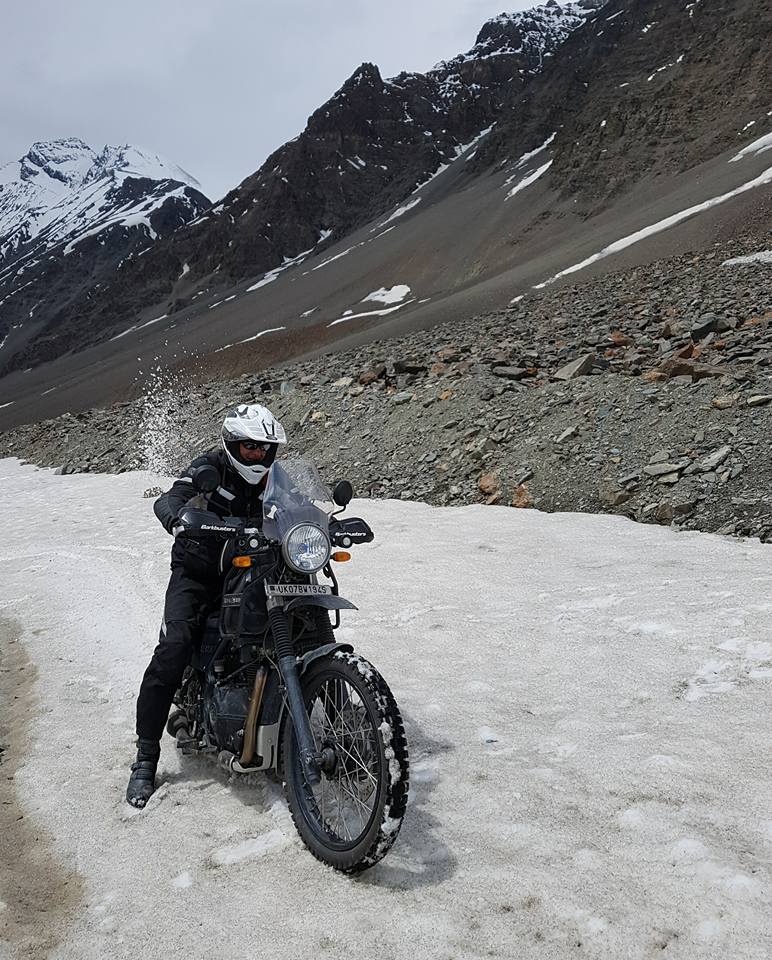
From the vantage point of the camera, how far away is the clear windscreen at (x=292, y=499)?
165 inches

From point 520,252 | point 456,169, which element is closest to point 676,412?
point 520,252

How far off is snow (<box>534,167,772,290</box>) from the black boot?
36.2 m

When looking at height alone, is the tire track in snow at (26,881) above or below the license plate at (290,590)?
below

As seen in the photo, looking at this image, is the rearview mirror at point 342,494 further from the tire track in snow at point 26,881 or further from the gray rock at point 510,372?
the gray rock at point 510,372

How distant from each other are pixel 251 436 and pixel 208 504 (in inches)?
27.7

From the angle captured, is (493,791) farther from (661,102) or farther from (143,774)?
(661,102)

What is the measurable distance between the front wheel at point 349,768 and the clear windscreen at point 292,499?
0.77 meters

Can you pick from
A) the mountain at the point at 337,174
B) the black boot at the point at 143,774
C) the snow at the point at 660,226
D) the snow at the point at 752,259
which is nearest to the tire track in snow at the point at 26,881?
the black boot at the point at 143,774

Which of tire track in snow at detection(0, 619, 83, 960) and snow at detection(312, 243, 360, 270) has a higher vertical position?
snow at detection(312, 243, 360, 270)

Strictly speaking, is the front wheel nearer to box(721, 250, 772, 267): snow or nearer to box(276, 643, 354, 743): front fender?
box(276, 643, 354, 743): front fender

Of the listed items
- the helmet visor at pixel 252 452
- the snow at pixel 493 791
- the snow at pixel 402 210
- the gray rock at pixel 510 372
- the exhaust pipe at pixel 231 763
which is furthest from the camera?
the snow at pixel 402 210

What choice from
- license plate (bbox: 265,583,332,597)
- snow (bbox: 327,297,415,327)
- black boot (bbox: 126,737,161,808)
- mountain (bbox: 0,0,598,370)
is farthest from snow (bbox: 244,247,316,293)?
license plate (bbox: 265,583,332,597)

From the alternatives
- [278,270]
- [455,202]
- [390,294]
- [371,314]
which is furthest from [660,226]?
[278,270]

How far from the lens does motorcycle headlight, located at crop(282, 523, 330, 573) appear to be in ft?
13.2
